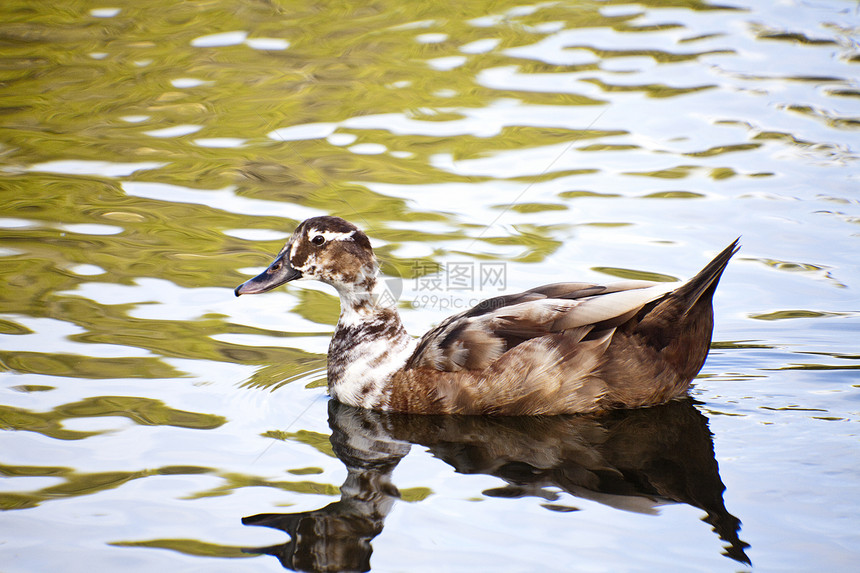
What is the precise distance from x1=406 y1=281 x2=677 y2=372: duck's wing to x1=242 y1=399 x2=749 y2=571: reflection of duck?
408mm

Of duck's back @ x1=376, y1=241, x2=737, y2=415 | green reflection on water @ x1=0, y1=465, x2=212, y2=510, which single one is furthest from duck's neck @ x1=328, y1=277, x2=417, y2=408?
green reflection on water @ x1=0, y1=465, x2=212, y2=510

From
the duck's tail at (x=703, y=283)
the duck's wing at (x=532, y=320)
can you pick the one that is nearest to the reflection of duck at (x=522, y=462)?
the duck's wing at (x=532, y=320)

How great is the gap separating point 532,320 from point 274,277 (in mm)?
1791

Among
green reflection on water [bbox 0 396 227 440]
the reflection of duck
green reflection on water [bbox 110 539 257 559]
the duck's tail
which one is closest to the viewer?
green reflection on water [bbox 110 539 257 559]

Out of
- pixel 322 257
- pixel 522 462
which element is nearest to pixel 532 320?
pixel 522 462

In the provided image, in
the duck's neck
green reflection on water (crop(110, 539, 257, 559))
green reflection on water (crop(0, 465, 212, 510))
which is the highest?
the duck's neck

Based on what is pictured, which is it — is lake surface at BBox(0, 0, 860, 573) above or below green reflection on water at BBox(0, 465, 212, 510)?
above

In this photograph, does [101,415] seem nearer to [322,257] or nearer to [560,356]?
[322,257]

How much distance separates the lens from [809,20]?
46.9 feet

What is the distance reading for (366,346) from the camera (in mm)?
6570

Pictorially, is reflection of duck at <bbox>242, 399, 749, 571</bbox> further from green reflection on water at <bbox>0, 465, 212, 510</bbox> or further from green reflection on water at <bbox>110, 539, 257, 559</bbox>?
green reflection on water at <bbox>0, 465, 212, 510</bbox>

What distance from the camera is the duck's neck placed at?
644 cm

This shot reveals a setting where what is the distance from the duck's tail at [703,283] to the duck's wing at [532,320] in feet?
0.27

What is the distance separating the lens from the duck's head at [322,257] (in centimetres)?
660
